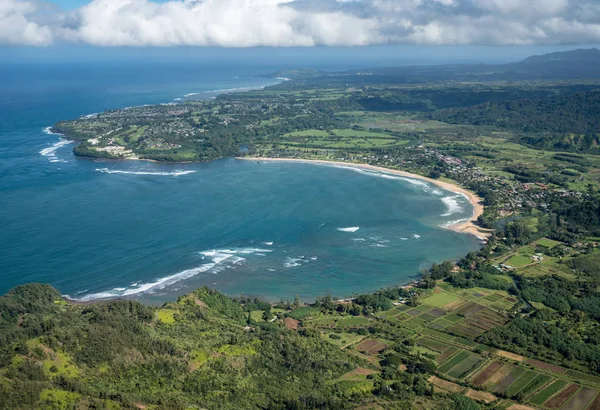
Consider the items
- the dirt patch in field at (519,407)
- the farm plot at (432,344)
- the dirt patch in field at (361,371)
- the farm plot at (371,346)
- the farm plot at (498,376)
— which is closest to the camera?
Answer: the dirt patch in field at (519,407)

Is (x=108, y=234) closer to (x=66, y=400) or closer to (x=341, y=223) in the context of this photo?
(x=341, y=223)

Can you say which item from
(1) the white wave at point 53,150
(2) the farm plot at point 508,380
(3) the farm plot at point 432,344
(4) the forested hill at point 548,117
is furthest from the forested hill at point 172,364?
(4) the forested hill at point 548,117

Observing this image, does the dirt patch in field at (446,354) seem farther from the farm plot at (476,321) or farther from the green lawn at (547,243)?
the green lawn at (547,243)

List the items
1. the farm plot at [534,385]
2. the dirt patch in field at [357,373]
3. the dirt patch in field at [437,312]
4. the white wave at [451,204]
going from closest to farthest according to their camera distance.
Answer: the farm plot at [534,385] < the dirt patch in field at [357,373] < the dirt patch in field at [437,312] < the white wave at [451,204]

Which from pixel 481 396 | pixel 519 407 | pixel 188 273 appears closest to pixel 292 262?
pixel 188 273

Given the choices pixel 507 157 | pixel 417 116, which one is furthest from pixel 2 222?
pixel 417 116

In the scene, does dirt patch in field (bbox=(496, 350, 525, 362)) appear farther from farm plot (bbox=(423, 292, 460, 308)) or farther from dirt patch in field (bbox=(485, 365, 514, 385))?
farm plot (bbox=(423, 292, 460, 308))

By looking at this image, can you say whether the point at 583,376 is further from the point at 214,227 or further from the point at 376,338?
the point at 214,227
